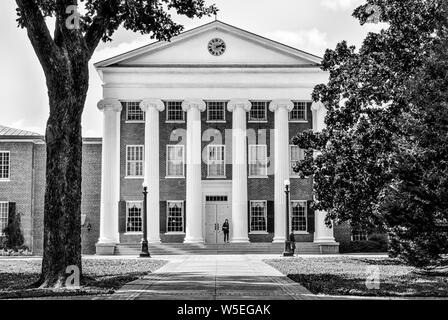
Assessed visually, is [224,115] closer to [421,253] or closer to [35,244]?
[35,244]

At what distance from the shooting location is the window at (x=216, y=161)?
5012cm

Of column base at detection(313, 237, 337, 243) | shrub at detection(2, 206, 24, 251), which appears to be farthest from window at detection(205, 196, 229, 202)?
shrub at detection(2, 206, 24, 251)

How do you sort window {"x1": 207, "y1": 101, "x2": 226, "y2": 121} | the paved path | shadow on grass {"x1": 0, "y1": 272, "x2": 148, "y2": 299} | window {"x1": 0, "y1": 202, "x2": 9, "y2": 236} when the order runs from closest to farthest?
the paved path → shadow on grass {"x1": 0, "y1": 272, "x2": 148, "y2": 299} → window {"x1": 0, "y1": 202, "x2": 9, "y2": 236} → window {"x1": 207, "y1": 101, "x2": 226, "y2": 121}

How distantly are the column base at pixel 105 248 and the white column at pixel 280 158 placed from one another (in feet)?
34.1

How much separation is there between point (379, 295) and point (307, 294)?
1482 mm

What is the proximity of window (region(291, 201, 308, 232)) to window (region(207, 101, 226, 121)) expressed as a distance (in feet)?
24.4

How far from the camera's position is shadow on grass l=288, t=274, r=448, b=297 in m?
16.4

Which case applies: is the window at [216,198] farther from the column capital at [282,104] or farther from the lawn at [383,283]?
the lawn at [383,283]

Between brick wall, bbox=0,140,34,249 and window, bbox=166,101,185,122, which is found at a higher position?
Result: window, bbox=166,101,185,122

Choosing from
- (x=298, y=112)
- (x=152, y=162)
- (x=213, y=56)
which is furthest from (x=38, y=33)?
(x=298, y=112)

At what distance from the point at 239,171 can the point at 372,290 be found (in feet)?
106

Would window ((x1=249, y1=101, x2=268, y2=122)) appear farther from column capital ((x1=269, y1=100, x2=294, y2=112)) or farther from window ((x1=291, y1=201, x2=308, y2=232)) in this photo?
window ((x1=291, y1=201, x2=308, y2=232))

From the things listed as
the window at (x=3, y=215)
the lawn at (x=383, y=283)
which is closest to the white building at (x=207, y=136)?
the window at (x=3, y=215)
